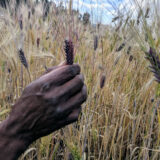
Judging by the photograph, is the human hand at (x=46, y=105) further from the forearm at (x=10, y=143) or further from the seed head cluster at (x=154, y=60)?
the seed head cluster at (x=154, y=60)

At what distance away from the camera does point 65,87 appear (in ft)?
1.74

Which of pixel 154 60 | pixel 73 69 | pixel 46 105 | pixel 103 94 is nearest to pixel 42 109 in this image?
pixel 46 105

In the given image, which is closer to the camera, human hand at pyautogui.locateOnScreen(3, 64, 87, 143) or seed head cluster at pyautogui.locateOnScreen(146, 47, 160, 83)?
human hand at pyautogui.locateOnScreen(3, 64, 87, 143)

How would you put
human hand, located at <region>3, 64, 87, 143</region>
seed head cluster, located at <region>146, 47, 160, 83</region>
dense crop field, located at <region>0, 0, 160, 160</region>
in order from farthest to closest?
dense crop field, located at <region>0, 0, 160, 160</region> → seed head cluster, located at <region>146, 47, 160, 83</region> → human hand, located at <region>3, 64, 87, 143</region>

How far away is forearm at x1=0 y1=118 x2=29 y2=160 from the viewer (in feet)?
1.77

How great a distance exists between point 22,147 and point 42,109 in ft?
0.37

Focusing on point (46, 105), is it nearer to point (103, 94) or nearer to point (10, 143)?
point (10, 143)

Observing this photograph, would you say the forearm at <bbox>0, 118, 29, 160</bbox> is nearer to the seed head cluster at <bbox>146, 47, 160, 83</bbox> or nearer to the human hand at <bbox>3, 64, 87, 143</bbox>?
the human hand at <bbox>3, 64, 87, 143</bbox>

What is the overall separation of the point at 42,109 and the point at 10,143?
4.6 inches

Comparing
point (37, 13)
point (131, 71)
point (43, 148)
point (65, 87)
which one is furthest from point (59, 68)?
point (37, 13)

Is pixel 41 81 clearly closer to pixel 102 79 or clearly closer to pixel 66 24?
pixel 66 24

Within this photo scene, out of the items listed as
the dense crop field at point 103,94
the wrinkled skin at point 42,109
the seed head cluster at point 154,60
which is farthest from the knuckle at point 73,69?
the seed head cluster at point 154,60

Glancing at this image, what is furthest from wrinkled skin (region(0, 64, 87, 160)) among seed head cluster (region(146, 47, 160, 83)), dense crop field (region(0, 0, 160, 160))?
seed head cluster (region(146, 47, 160, 83))

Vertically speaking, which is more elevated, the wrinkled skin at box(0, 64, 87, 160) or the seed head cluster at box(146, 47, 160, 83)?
the seed head cluster at box(146, 47, 160, 83)
